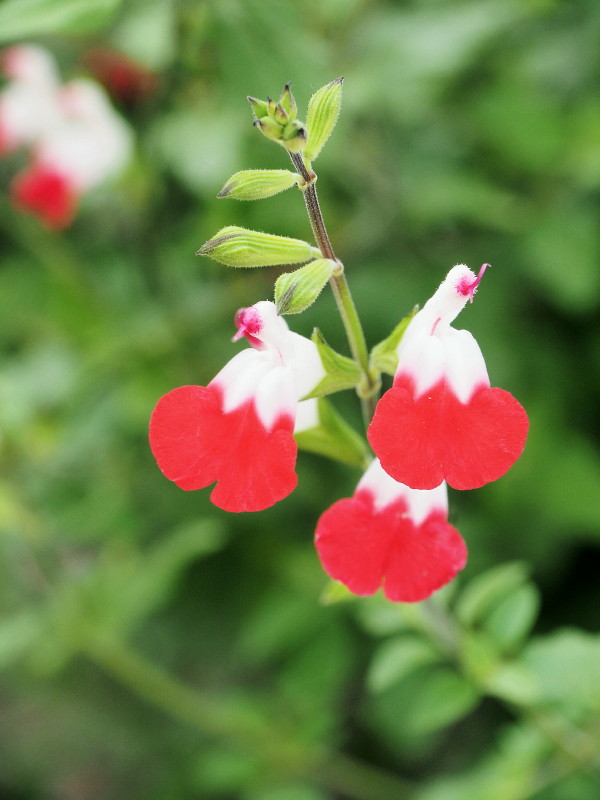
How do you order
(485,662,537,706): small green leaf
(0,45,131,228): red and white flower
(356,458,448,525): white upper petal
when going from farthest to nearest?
(0,45,131,228): red and white flower
(485,662,537,706): small green leaf
(356,458,448,525): white upper petal

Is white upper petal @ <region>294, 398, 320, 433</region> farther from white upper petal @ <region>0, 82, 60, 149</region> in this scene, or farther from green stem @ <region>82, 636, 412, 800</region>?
white upper petal @ <region>0, 82, 60, 149</region>

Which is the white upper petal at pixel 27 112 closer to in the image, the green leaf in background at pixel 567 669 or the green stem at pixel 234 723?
the green stem at pixel 234 723

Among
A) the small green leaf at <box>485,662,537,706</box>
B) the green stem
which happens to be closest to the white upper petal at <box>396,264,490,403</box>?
the small green leaf at <box>485,662,537,706</box>

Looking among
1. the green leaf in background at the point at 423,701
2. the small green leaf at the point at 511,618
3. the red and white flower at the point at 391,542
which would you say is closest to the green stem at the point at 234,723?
the green leaf in background at the point at 423,701

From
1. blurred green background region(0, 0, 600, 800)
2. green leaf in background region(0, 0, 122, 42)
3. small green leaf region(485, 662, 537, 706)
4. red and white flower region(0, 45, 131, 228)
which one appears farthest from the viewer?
red and white flower region(0, 45, 131, 228)

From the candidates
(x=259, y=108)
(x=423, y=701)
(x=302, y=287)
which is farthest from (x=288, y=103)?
(x=423, y=701)

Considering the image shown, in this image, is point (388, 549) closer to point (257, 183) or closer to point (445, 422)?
point (445, 422)
